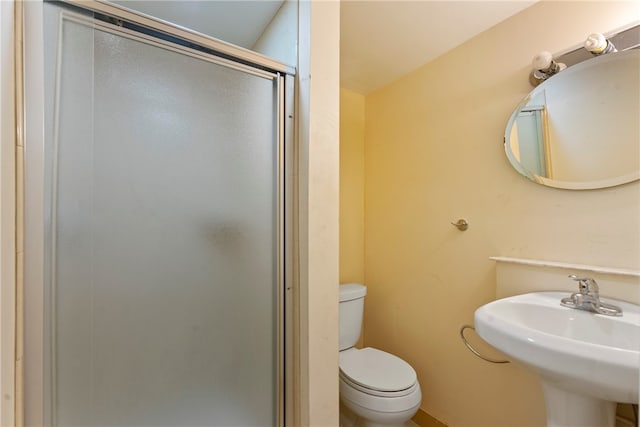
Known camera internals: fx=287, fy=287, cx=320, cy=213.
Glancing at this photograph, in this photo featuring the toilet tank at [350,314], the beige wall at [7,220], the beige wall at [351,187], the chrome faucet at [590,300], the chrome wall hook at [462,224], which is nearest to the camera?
the beige wall at [7,220]

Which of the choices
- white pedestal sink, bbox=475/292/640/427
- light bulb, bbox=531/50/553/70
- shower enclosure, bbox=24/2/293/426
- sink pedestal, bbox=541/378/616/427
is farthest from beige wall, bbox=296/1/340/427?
light bulb, bbox=531/50/553/70

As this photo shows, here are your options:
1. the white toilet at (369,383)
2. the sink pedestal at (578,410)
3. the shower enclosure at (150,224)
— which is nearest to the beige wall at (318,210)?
the shower enclosure at (150,224)

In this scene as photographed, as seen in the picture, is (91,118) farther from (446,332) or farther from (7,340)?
(446,332)

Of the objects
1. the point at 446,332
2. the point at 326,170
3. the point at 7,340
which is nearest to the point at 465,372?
the point at 446,332

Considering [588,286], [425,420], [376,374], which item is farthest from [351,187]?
[425,420]

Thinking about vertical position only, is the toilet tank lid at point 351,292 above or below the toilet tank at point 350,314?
above

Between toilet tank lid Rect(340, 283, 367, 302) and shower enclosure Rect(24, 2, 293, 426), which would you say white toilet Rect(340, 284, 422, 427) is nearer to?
toilet tank lid Rect(340, 283, 367, 302)

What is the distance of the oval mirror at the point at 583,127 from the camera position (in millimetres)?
990

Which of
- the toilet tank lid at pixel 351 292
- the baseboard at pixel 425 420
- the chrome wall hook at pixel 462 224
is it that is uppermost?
the chrome wall hook at pixel 462 224

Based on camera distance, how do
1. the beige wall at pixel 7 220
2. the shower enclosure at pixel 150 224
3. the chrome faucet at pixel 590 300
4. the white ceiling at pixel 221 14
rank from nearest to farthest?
the beige wall at pixel 7 220, the shower enclosure at pixel 150 224, the chrome faucet at pixel 590 300, the white ceiling at pixel 221 14

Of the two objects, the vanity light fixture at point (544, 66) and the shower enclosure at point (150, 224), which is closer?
the shower enclosure at point (150, 224)

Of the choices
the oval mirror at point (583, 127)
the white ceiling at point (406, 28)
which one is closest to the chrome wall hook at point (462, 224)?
the oval mirror at point (583, 127)

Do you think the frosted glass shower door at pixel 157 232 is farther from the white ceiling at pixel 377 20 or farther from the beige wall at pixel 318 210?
the white ceiling at pixel 377 20

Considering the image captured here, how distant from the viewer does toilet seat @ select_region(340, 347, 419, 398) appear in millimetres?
1255
